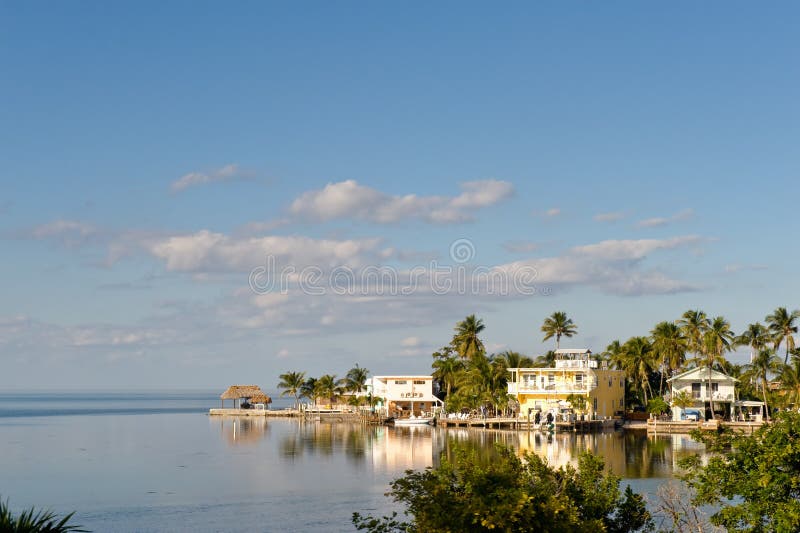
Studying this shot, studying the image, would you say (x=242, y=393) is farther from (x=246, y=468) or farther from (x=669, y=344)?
(x=246, y=468)

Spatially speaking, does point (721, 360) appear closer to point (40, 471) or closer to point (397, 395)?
point (397, 395)

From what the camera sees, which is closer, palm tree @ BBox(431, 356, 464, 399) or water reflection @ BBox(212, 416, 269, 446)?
water reflection @ BBox(212, 416, 269, 446)

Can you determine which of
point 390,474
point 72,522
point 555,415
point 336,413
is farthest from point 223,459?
point 336,413

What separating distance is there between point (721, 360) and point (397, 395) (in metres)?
43.4

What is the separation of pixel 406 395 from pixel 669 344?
3634 centimetres

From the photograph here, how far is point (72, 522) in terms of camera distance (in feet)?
136

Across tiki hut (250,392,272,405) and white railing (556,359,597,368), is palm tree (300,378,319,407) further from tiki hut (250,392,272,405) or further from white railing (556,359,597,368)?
white railing (556,359,597,368)

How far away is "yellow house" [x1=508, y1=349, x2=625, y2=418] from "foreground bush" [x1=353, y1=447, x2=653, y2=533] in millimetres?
75203

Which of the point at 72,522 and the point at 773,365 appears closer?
the point at 72,522

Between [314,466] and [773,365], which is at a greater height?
[773,365]

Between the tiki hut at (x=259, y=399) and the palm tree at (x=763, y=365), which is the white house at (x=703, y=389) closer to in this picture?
the palm tree at (x=763, y=365)

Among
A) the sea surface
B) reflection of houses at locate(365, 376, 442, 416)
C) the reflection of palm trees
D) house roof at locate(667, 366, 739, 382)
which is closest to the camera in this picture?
the sea surface

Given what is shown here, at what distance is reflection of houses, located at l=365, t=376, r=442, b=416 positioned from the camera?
118938 millimetres

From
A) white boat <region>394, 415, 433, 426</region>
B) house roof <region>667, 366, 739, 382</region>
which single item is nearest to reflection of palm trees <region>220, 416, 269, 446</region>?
white boat <region>394, 415, 433, 426</region>
